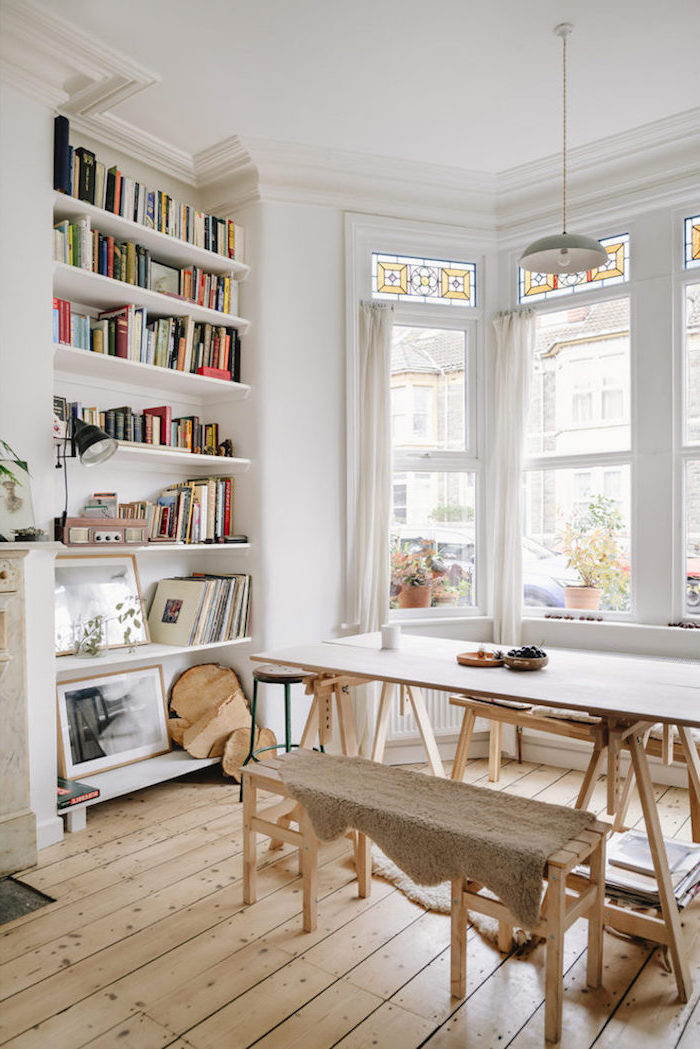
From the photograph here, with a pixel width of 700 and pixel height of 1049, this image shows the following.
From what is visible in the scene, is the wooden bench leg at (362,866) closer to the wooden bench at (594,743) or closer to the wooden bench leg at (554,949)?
the wooden bench at (594,743)

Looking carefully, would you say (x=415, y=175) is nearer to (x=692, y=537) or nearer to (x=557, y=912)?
(x=692, y=537)

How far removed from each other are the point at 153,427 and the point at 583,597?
8.05 feet

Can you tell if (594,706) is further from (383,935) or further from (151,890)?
(151,890)

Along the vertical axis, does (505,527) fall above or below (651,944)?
above

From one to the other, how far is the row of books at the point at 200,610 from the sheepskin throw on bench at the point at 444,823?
137 centimetres

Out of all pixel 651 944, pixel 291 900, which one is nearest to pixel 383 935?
pixel 291 900

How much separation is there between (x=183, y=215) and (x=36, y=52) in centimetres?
93

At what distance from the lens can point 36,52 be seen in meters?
2.81

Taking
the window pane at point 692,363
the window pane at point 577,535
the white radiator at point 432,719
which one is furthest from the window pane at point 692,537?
the white radiator at point 432,719

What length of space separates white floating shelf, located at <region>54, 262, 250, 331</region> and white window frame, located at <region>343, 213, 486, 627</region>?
722mm

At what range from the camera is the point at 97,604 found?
350 cm

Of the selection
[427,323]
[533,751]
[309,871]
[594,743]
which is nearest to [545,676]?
[594,743]

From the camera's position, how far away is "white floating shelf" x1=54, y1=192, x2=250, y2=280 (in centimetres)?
312

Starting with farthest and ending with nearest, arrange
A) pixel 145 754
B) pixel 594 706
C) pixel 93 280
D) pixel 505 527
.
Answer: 1. pixel 505 527
2. pixel 145 754
3. pixel 93 280
4. pixel 594 706
